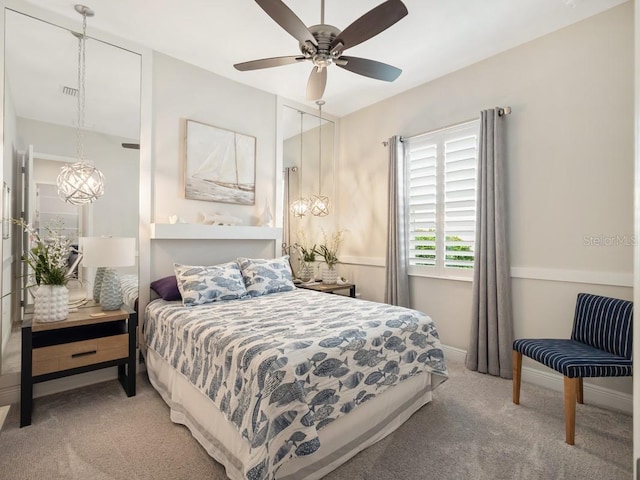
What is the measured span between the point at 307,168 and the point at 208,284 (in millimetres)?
2333

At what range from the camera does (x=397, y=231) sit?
12.7 feet

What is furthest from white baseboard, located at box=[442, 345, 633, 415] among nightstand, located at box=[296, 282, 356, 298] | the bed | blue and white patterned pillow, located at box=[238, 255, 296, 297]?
blue and white patterned pillow, located at box=[238, 255, 296, 297]

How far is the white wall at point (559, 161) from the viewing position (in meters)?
2.49

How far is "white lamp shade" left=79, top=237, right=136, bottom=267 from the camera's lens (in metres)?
2.46

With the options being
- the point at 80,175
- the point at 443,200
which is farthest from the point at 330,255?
the point at 80,175

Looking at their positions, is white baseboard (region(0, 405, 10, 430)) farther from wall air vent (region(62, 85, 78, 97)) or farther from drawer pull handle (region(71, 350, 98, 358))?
wall air vent (region(62, 85, 78, 97))

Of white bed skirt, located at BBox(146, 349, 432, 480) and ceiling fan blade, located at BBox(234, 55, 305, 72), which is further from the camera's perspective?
ceiling fan blade, located at BBox(234, 55, 305, 72)

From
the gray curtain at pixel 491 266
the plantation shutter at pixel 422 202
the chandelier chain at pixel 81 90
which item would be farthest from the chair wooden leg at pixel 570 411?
the chandelier chain at pixel 81 90

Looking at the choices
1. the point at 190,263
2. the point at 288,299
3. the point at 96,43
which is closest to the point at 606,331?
the point at 288,299

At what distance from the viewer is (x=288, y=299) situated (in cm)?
303

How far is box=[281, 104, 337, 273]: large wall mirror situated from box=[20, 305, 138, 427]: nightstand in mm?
2167

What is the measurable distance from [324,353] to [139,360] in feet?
7.17

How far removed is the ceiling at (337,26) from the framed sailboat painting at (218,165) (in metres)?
0.68

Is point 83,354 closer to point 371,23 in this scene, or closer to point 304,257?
point 304,257
